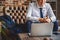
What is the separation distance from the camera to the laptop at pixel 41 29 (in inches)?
87.5

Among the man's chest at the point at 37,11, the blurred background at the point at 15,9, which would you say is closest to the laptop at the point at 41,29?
the man's chest at the point at 37,11

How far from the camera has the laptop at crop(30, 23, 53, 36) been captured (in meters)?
2.22

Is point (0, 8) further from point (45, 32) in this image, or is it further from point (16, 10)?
point (45, 32)

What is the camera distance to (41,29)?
2246mm

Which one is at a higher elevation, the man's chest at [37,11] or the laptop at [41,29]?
the man's chest at [37,11]

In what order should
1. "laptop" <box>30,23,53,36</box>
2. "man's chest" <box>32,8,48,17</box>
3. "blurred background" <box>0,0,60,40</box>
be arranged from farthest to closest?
"blurred background" <box>0,0,60,40</box> < "man's chest" <box>32,8,48,17</box> < "laptop" <box>30,23,53,36</box>

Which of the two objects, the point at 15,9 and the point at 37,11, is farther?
the point at 15,9

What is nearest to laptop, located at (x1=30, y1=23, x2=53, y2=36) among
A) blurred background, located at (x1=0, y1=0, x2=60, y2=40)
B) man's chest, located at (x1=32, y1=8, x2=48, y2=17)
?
man's chest, located at (x1=32, y1=8, x2=48, y2=17)

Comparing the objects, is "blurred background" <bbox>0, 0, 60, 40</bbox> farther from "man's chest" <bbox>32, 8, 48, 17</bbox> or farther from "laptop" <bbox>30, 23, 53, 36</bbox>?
"laptop" <bbox>30, 23, 53, 36</bbox>

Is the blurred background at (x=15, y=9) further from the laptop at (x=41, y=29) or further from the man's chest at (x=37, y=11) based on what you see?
the laptop at (x=41, y=29)

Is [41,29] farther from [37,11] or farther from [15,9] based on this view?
[15,9]

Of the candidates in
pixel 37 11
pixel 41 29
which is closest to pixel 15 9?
pixel 37 11

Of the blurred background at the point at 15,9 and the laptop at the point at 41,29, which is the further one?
the blurred background at the point at 15,9

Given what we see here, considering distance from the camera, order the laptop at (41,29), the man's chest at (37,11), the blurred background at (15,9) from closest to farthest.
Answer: the laptop at (41,29), the man's chest at (37,11), the blurred background at (15,9)
